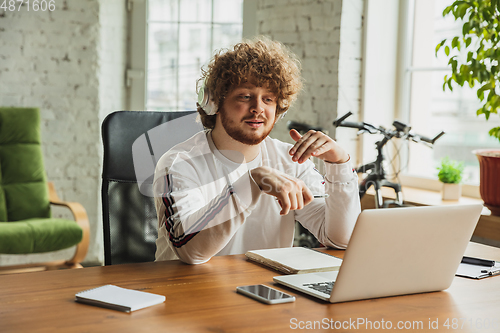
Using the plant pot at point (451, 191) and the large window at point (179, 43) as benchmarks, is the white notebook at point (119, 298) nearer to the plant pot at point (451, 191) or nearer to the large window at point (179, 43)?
the plant pot at point (451, 191)

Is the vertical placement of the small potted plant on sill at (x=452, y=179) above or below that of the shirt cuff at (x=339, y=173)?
below

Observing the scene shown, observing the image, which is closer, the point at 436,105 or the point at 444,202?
the point at 444,202

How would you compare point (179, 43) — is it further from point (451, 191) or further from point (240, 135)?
point (240, 135)

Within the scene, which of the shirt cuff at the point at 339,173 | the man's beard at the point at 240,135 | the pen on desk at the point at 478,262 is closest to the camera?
the pen on desk at the point at 478,262

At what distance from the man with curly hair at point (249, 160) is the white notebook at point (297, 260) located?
0.39ft

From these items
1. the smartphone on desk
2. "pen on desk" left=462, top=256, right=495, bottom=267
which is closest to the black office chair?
the smartphone on desk

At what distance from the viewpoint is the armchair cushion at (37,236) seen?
2650 mm

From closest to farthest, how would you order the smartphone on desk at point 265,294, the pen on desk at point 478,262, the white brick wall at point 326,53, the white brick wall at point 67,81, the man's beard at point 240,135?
the smartphone on desk at point 265,294
the pen on desk at point 478,262
the man's beard at point 240,135
the white brick wall at point 326,53
the white brick wall at point 67,81

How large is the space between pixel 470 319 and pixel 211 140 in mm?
924

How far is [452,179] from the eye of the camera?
252cm

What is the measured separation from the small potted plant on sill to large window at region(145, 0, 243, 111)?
1778 mm

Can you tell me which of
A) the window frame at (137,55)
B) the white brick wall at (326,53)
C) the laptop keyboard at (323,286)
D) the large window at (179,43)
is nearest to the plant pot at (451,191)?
the white brick wall at (326,53)

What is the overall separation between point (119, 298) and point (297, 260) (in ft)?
1.50

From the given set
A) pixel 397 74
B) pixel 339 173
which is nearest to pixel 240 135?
pixel 339 173
